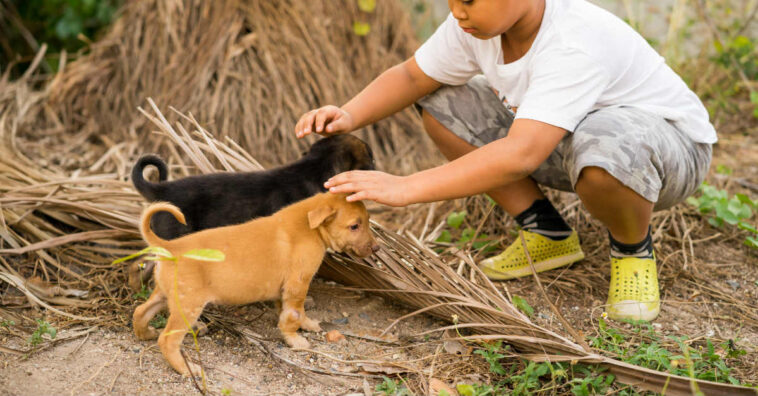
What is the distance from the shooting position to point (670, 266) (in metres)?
3.60

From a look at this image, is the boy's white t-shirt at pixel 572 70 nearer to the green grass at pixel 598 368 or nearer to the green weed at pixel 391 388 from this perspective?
the green grass at pixel 598 368

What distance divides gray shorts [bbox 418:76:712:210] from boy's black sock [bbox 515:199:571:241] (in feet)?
0.50

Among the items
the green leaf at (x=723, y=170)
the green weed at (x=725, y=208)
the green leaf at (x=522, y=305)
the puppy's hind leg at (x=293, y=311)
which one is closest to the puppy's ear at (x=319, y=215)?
the puppy's hind leg at (x=293, y=311)

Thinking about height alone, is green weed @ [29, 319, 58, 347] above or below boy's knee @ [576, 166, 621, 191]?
below

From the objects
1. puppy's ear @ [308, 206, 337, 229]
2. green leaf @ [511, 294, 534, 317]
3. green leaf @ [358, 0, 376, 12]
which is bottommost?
green leaf @ [511, 294, 534, 317]

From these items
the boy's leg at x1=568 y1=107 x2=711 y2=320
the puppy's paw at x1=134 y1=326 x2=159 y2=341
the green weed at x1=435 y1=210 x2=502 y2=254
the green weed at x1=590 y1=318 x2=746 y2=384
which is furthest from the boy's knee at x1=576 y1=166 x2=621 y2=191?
the puppy's paw at x1=134 y1=326 x2=159 y2=341

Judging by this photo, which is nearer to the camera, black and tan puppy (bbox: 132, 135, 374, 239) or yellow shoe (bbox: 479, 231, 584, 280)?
black and tan puppy (bbox: 132, 135, 374, 239)

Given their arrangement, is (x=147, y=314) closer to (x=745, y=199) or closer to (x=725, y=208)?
(x=725, y=208)

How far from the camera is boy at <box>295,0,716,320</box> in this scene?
101 inches

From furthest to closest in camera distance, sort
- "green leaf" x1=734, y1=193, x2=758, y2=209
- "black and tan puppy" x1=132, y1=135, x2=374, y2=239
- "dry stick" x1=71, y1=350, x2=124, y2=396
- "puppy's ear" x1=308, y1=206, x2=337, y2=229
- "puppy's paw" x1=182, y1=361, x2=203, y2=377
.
A: "green leaf" x1=734, y1=193, x2=758, y2=209 < "black and tan puppy" x1=132, y1=135, x2=374, y2=239 < "puppy's ear" x1=308, y1=206, x2=337, y2=229 < "puppy's paw" x1=182, y1=361, x2=203, y2=377 < "dry stick" x1=71, y1=350, x2=124, y2=396

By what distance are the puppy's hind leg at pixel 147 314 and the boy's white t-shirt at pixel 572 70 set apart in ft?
5.20

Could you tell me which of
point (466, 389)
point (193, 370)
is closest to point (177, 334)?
point (193, 370)

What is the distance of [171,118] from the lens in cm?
475

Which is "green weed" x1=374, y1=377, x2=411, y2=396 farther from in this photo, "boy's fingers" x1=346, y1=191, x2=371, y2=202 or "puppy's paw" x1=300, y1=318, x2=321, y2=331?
"boy's fingers" x1=346, y1=191, x2=371, y2=202
